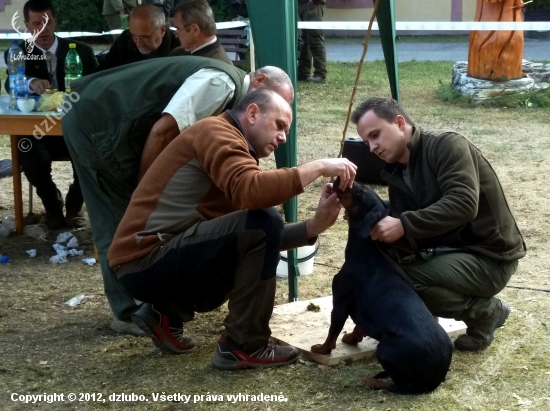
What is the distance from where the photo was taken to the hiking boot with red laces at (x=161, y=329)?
356 centimetres

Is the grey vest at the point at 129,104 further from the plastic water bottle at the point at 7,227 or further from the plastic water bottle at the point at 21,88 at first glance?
the plastic water bottle at the point at 7,227

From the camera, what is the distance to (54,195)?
5832 millimetres

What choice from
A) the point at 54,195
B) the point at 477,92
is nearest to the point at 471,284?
the point at 54,195

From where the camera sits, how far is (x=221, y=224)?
3.24 meters

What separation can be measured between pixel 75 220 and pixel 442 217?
3.51 meters

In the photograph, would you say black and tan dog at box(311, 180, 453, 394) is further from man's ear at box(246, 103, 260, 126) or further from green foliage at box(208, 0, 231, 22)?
green foliage at box(208, 0, 231, 22)

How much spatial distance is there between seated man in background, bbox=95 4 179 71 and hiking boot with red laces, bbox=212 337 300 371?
254 cm

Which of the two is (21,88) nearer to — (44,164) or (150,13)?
(44,164)

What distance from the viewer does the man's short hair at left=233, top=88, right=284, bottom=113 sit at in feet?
10.5

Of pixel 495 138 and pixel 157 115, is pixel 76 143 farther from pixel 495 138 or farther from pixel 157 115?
pixel 495 138

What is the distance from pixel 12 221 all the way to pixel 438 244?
11.5 feet

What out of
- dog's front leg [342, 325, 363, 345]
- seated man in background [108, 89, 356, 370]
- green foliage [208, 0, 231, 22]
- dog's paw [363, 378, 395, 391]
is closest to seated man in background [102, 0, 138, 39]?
green foliage [208, 0, 231, 22]

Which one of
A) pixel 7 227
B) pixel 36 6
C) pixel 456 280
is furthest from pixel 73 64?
pixel 456 280

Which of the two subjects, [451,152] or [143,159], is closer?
[451,152]
